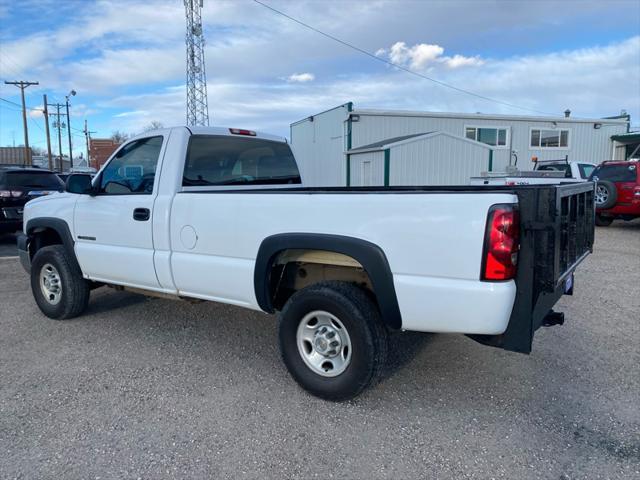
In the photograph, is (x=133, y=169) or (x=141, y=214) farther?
(x=133, y=169)

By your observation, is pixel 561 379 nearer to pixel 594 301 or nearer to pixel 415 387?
pixel 415 387

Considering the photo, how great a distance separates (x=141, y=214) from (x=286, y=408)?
209 cm

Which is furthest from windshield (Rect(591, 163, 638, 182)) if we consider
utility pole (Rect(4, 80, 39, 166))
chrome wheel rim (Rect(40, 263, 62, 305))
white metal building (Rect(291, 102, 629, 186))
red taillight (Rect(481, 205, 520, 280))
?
utility pole (Rect(4, 80, 39, 166))

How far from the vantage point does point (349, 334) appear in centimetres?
326

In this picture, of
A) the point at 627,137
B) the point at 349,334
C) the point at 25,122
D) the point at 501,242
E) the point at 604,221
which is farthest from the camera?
the point at 25,122

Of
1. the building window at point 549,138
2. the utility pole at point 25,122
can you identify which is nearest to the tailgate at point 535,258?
the building window at point 549,138

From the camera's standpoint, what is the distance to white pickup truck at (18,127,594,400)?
2773 mm

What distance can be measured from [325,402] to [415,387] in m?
0.71

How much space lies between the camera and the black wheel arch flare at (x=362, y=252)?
10.0 ft

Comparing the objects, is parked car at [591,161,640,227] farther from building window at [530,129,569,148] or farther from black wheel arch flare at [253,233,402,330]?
building window at [530,129,569,148]

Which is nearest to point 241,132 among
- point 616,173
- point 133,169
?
point 133,169

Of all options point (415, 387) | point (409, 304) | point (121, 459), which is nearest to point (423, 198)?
point (409, 304)

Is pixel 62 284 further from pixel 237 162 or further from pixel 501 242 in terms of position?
pixel 501 242

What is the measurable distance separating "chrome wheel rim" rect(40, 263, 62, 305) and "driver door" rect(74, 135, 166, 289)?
20.8 inches
